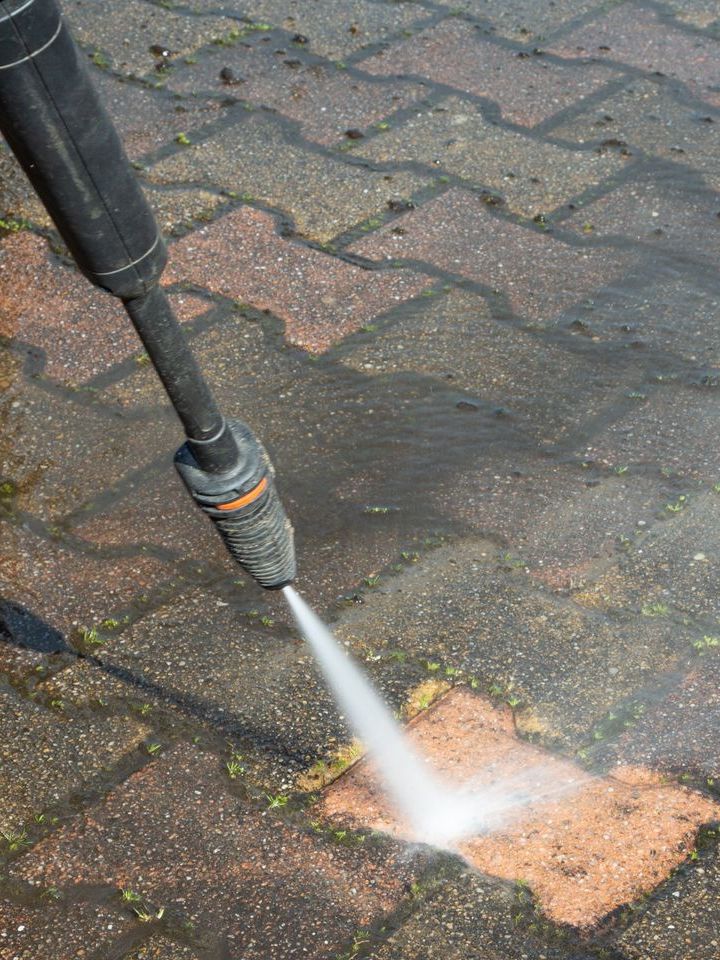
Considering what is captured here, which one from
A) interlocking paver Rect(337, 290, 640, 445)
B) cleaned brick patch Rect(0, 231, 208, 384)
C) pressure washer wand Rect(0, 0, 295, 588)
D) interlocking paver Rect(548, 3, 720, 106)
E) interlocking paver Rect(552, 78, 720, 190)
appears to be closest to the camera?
pressure washer wand Rect(0, 0, 295, 588)

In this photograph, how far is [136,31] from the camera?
733 cm

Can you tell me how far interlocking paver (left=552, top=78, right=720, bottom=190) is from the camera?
6105 millimetres

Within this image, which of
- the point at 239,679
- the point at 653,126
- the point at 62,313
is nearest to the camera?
the point at 239,679

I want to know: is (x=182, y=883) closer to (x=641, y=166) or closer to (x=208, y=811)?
(x=208, y=811)

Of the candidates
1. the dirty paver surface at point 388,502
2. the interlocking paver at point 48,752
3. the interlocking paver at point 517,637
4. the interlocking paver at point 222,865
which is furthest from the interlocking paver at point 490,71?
the interlocking paver at point 222,865

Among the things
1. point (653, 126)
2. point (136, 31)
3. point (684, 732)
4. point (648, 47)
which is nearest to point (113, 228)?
point (684, 732)

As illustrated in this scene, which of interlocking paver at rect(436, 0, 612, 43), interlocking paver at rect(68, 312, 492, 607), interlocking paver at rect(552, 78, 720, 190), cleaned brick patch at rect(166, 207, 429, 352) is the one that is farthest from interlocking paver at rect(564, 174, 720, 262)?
interlocking paver at rect(436, 0, 612, 43)

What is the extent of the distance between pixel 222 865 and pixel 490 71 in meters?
4.86

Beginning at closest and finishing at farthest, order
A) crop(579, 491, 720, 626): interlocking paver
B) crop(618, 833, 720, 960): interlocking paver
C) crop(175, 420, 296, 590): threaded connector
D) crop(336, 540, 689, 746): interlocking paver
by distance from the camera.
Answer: crop(175, 420, 296, 590): threaded connector < crop(618, 833, 720, 960): interlocking paver < crop(336, 540, 689, 746): interlocking paver < crop(579, 491, 720, 626): interlocking paver

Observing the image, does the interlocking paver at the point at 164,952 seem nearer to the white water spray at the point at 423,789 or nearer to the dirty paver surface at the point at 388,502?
the dirty paver surface at the point at 388,502

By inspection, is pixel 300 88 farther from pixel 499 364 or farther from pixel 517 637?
pixel 517 637

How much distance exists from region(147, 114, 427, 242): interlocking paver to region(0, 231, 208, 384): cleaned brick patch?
758 mm

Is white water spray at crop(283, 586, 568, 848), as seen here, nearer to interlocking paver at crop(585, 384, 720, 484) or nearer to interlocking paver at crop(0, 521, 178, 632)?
interlocking paver at crop(0, 521, 178, 632)

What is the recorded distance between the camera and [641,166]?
605 centimetres
